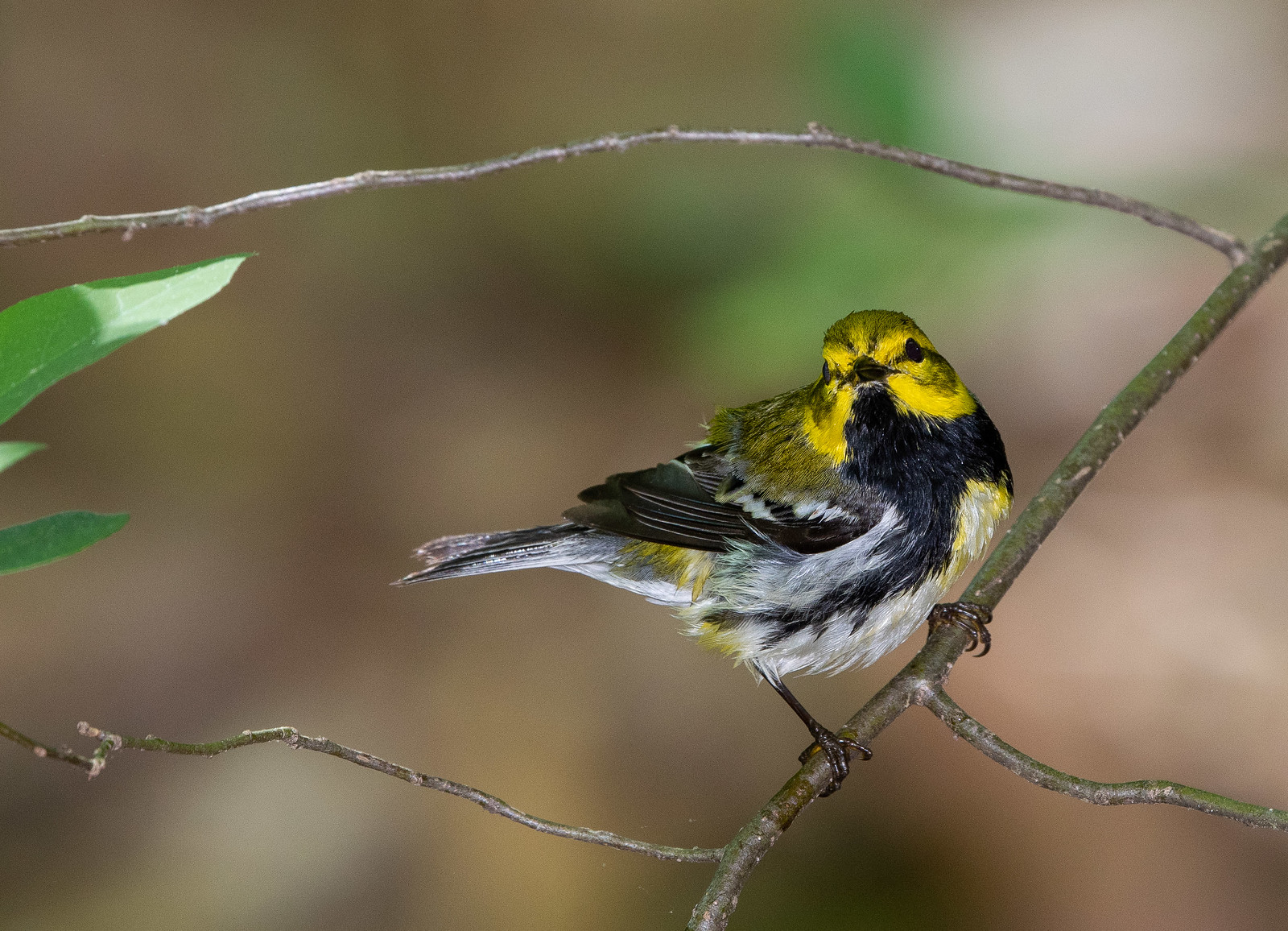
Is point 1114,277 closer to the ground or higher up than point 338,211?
higher up

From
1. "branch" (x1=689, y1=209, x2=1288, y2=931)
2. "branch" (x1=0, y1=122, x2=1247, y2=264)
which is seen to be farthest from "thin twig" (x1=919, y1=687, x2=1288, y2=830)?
"branch" (x1=0, y1=122, x2=1247, y2=264)

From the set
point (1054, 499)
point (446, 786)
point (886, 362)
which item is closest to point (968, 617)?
point (1054, 499)

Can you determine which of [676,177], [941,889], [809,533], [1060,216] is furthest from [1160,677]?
[676,177]

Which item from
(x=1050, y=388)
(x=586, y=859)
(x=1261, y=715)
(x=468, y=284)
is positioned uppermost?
(x=1050, y=388)

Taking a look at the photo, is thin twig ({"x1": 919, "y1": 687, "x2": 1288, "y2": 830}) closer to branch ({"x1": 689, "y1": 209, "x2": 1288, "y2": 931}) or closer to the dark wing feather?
branch ({"x1": 689, "y1": 209, "x2": 1288, "y2": 931})

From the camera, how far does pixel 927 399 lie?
7.09 feet

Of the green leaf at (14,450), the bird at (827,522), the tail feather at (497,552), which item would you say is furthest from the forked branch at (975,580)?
the tail feather at (497,552)

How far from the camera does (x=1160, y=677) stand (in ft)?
11.5

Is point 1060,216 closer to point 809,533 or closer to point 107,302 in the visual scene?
point 809,533

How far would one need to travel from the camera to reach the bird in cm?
213

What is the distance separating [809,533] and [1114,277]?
8.61 ft

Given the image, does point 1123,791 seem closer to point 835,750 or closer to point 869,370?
point 835,750

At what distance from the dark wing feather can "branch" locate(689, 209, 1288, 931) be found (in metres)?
0.27

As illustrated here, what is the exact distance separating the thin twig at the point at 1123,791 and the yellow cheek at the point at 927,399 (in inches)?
25.0
